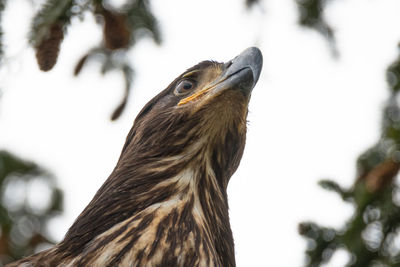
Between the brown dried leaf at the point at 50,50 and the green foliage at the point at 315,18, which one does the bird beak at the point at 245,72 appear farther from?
the brown dried leaf at the point at 50,50

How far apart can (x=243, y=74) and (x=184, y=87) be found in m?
0.55

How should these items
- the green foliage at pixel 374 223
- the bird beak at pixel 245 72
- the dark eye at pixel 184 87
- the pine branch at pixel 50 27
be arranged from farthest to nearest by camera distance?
the dark eye at pixel 184 87 < the bird beak at pixel 245 72 < the green foliage at pixel 374 223 < the pine branch at pixel 50 27

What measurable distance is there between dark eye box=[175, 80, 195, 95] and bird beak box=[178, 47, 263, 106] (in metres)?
0.30

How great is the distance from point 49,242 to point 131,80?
4.07 ft

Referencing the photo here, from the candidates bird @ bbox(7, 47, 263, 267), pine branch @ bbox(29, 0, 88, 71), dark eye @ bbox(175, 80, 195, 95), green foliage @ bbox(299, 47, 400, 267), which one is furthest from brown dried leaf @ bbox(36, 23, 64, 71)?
green foliage @ bbox(299, 47, 400, 267)

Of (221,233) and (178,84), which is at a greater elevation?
(178,84)

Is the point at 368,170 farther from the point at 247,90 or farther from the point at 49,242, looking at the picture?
the point at 49,242

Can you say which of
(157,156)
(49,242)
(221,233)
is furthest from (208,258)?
(49,242)

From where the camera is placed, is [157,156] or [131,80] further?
[131,80]

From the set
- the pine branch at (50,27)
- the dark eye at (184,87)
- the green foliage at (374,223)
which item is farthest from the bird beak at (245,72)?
the pine branch at (50,27)

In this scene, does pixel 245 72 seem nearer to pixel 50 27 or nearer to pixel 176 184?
pixel 176 184

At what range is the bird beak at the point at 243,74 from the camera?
3486 mm

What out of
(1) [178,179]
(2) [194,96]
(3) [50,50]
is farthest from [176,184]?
(3) [50,50]

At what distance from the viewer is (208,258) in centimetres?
308
